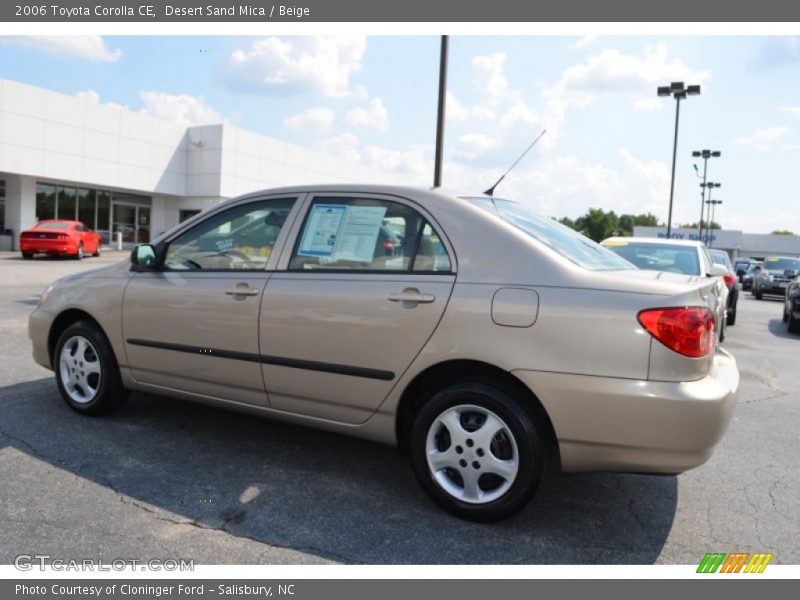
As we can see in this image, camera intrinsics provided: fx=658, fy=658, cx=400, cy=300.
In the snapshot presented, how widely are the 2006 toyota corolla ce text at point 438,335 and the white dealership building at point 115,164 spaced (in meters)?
27.6

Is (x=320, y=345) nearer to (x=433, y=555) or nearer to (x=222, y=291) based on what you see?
(x=222, y=291)

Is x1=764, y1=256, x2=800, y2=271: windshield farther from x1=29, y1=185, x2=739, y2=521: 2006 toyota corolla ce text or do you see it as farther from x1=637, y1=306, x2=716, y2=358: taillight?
x1=637, y1=306, x2=716, y2=358: taillight

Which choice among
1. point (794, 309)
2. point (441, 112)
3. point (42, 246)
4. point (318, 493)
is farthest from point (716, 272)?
point (42, 246)

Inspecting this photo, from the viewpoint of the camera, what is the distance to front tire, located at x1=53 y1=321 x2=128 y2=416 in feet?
15.0

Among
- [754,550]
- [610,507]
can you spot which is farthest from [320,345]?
[754,550]

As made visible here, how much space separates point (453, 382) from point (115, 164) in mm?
32184

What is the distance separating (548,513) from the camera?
11.2 feet

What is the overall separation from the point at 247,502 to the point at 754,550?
97.3 inches

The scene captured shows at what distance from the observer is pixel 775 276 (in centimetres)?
2512

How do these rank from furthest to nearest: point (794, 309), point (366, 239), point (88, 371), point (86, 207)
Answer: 1. point (86, 207)
2. point (794, 309)
3. point (88, 371)
4. point (366, 239)

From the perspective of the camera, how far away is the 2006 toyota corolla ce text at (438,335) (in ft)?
9.66

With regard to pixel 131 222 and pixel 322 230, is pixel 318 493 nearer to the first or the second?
pixel 322 230

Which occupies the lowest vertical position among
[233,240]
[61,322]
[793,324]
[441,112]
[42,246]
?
[793,324]
